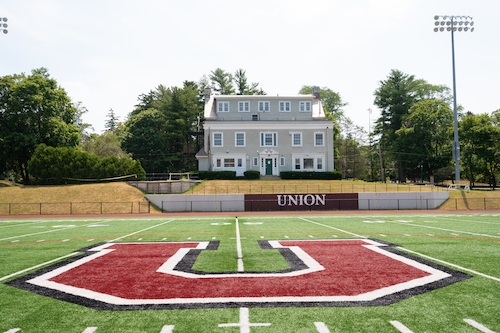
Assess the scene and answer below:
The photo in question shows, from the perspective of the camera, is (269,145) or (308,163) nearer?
(269,145)

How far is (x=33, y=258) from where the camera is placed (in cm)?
930

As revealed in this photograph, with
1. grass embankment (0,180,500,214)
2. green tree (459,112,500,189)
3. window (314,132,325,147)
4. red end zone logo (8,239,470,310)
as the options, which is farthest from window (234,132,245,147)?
red end zone logo (8,239,470,310)

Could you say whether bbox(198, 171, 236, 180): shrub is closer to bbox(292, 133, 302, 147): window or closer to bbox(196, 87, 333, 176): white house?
bbox(196, 87, 333, 176): white house

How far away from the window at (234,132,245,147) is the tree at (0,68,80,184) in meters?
21.8

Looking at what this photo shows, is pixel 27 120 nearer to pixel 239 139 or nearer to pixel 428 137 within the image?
pixel 239 139

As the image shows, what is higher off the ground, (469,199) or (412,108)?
(412,108)

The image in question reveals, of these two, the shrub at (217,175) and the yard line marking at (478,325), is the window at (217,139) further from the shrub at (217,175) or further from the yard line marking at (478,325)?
the yard line marking at (478,325)

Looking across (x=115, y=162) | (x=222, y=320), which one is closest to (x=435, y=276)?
(x=222, y=320)

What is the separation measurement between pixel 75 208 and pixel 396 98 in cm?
5957

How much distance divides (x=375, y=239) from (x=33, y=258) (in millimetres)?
9815

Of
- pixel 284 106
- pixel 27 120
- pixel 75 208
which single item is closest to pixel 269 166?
pixel 284 106

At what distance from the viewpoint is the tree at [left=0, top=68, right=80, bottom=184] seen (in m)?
47.4

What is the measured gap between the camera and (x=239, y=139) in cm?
4888

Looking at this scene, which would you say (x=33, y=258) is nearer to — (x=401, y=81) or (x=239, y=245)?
(x=239, y=245)
